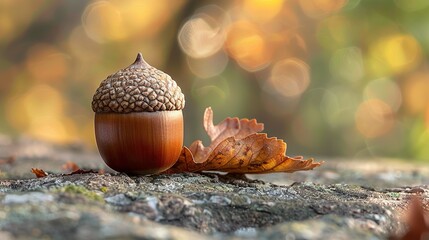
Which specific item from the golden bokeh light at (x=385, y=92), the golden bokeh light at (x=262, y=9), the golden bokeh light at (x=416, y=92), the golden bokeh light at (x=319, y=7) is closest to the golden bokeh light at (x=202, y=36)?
the golden bokeh light at (x=262, y=9)

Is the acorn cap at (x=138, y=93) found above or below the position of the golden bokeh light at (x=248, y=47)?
below

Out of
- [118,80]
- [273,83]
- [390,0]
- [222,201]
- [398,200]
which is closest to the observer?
[222,201]

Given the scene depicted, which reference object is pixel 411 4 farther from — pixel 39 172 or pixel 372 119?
pixel 39 172

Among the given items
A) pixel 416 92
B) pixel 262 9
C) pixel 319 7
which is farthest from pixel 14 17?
pixel 416 92

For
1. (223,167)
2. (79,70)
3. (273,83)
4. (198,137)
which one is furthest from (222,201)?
(79,70)

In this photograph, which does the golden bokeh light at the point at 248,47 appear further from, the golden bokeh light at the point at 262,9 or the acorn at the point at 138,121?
the acorn at the point at 138,121

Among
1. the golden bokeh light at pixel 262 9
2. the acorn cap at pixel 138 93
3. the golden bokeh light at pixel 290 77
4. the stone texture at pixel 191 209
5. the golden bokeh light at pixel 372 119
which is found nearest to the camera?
the stone texture at pixel 191 209

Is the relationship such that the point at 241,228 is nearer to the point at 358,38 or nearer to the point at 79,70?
the point at 358,38

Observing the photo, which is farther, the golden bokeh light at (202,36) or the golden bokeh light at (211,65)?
the golden bokeh light at (211,65)
